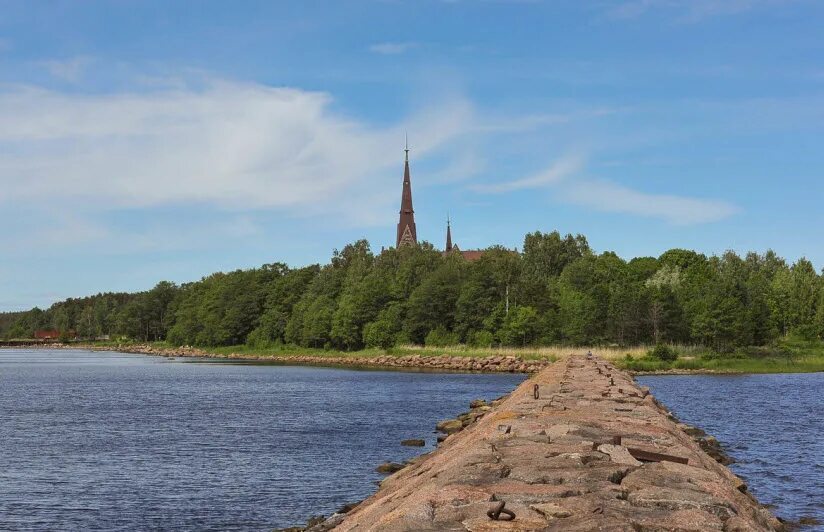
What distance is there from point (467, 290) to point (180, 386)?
42362 mm

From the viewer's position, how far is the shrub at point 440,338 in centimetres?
8956

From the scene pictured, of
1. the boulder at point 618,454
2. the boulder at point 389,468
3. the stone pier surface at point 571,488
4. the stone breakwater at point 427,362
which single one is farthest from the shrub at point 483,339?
the boulder at point 618,454

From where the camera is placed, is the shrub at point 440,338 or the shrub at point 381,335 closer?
the shrub at point 440,338

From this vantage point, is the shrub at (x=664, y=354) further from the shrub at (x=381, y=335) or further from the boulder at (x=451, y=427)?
the boulder at (x=451, y=427)

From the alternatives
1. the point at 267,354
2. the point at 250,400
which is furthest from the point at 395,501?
the point at 267,354

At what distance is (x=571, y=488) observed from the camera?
9164 mm

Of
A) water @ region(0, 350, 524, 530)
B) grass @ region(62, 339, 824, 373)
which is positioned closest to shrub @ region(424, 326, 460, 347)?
grass @ region(62, 339, 824, 373)

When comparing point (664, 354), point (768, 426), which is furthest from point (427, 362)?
point (768, 426)

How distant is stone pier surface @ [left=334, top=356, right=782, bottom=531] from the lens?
8039 mm

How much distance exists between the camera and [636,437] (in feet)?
46.4

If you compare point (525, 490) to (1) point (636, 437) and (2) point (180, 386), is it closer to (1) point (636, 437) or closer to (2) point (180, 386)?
(1) point (636, 437)

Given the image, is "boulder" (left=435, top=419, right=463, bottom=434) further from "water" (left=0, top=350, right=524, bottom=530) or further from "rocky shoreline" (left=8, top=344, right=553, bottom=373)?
"rocky shoreline" (left=8, top=344, right=553, bottom=373)

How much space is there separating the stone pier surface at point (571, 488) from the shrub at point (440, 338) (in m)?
73.9

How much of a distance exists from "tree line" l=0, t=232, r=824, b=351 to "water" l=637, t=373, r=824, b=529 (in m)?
23.3
